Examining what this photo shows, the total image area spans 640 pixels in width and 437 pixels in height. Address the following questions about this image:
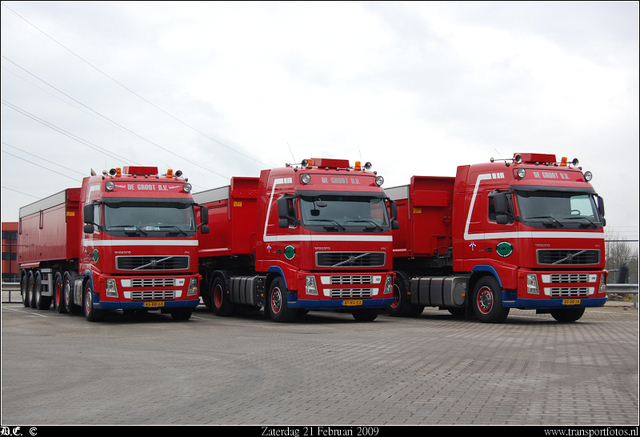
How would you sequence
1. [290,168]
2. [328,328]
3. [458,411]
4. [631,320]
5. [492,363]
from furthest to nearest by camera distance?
[631,320] → [290,168] → [328,328] → [492,363] → [458,411]

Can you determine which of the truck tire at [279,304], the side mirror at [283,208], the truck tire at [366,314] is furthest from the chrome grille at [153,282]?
the truck tire at [366,314]

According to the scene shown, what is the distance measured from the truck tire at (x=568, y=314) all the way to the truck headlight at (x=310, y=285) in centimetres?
613

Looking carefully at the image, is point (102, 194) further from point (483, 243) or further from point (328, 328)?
point (483, 243)

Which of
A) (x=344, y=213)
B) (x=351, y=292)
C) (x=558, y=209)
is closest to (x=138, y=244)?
(x=344, y=213)

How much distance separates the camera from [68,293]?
75.9 ft

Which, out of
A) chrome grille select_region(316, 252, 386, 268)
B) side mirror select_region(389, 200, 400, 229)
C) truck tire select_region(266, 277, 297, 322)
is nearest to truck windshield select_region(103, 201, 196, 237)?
truck tire select_region(266, 277, 297, 322)

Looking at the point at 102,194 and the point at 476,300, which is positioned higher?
the point at 102,194

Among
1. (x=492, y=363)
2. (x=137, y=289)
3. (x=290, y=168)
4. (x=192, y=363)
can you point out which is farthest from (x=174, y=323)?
(x=492, y=363)

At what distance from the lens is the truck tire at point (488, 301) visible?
734 inches

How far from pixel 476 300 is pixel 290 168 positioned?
563cm

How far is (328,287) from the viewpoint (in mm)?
18562

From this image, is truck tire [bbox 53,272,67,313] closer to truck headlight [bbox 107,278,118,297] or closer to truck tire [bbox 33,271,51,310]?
truck tire [bbox 33,271,51,310]

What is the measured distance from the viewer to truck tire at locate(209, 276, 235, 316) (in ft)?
75.2

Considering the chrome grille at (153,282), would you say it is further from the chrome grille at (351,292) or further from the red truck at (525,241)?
the red truck at (525,241)
